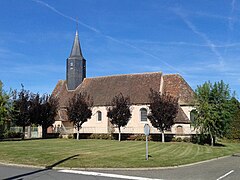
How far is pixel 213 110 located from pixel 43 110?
21.2 m

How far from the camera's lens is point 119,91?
43.1 metres

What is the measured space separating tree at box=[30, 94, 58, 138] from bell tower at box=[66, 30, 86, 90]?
971 cm

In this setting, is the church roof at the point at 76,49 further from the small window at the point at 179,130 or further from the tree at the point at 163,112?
the small window at the point at 179,130

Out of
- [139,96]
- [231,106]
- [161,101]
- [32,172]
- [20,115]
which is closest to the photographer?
[32,172]

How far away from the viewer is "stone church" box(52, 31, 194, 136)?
39.1 meters

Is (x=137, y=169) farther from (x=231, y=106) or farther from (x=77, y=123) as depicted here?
(x=77, y=123)

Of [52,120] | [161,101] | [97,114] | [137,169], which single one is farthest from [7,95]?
[137,169]

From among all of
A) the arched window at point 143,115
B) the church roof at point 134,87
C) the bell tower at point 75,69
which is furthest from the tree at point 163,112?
the bell tower at point 75,69

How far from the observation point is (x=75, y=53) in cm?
4991

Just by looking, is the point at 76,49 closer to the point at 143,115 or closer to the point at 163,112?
the point at 143,115

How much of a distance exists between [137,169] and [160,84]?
2931cm

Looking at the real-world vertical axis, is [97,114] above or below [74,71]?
below

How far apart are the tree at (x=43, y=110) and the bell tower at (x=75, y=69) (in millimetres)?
9706

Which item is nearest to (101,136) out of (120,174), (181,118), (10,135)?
(181,118)
